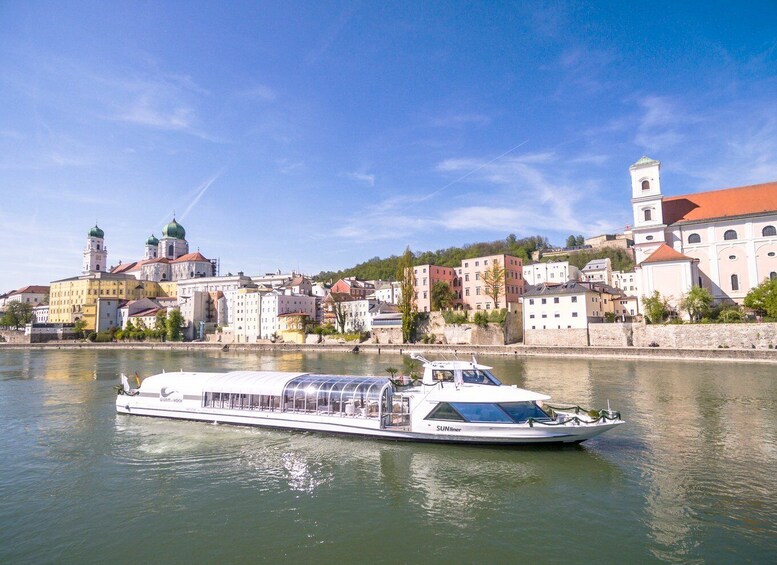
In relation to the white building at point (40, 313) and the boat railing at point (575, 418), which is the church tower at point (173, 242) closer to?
the white building at point (40, 313)

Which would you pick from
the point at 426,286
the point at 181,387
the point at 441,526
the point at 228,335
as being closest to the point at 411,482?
the point at 441,526

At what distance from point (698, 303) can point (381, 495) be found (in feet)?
173

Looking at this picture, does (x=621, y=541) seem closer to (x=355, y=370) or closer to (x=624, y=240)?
(x=355, y=370)

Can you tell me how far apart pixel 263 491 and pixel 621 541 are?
363 inches

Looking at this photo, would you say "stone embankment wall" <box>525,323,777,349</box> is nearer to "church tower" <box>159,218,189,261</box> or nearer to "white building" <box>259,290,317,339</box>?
"white building" <box>259,290,317,339</box>

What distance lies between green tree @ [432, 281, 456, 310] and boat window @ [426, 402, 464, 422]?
58.2 metres

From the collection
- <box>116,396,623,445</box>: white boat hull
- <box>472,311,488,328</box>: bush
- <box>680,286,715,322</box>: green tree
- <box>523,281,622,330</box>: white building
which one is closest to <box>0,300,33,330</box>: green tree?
<box>472,311,488,328</box>: bush

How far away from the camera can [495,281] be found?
227ft

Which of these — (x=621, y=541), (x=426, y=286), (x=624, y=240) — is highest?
(x=624, y=240)

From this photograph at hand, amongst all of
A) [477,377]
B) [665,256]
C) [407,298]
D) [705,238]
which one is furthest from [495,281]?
[477,377]

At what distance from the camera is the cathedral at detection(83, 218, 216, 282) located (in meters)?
140

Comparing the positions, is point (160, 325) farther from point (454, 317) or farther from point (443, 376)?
point (443, 376)

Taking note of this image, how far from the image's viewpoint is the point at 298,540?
10516 millimetres

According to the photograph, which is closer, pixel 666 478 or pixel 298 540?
pixel 298 540
